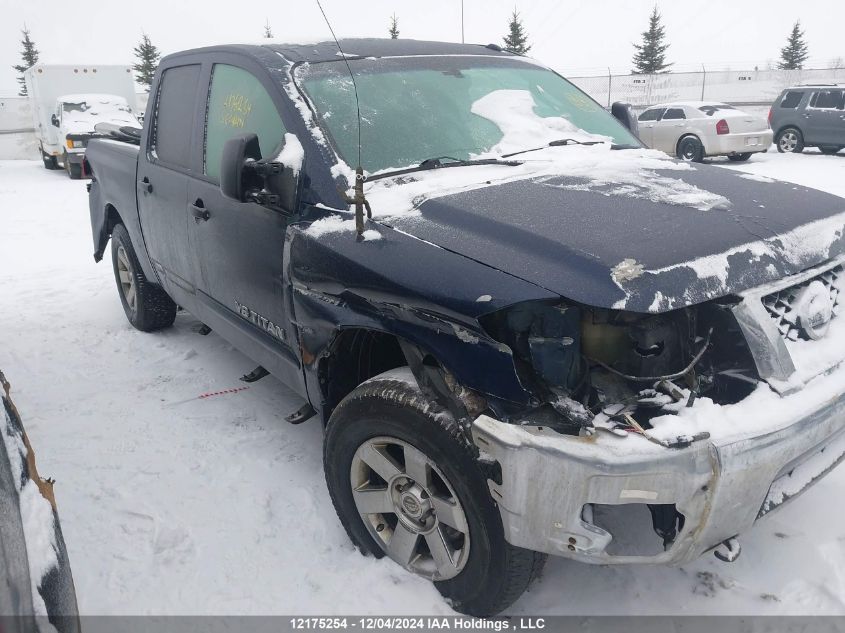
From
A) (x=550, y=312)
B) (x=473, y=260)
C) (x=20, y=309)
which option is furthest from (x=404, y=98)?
(x=20, y=309)

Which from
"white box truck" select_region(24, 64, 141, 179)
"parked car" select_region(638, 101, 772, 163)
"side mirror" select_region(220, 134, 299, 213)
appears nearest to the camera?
"side mirror" select_region(220, 134, 299, 213)

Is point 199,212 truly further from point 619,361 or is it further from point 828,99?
point 828,99

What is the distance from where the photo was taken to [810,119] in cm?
1556

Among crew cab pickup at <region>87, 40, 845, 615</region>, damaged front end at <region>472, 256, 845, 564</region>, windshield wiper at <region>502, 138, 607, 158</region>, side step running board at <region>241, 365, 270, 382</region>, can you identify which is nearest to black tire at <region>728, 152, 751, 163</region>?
windshield wiper at <region>502, 138, 607, 158</region>

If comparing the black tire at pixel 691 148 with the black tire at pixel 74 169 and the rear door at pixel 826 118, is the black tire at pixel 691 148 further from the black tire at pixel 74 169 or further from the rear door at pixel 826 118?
the black tire at pixel 74 169

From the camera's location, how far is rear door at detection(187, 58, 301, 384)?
2.86 meters

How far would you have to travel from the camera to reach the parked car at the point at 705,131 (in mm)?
14711

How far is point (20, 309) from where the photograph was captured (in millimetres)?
5914

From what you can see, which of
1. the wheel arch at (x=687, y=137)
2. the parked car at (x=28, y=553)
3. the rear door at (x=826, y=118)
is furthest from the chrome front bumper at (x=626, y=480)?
the rear door at (x=826, y=118)

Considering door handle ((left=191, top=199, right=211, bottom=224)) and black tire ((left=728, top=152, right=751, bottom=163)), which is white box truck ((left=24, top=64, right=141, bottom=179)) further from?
door handle ((left=191, top=199, right=211, bottom=224))

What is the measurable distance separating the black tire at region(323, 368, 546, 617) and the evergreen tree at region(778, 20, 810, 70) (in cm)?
4865

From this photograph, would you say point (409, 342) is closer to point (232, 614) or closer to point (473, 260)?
point (473, 260)

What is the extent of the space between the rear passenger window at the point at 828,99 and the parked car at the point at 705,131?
5.08 feet

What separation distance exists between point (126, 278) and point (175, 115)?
1.84 meters
